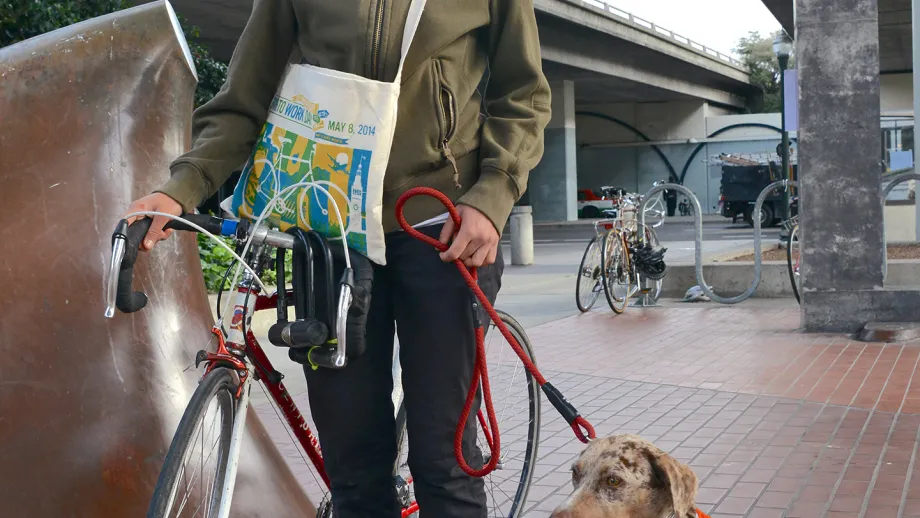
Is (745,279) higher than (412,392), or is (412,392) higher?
(412,392)

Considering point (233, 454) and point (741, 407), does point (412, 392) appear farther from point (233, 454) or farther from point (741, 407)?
point (741, 407)

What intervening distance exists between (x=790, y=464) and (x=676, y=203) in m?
43.0

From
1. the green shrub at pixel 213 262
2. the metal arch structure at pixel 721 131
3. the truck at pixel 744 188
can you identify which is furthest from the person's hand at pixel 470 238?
the metal arch structure at pixel 721 131

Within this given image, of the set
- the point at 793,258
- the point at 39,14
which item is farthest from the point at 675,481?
the point at 39,14

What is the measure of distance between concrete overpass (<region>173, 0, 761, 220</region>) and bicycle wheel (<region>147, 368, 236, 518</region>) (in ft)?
73.8

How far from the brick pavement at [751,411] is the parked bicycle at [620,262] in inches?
42.8

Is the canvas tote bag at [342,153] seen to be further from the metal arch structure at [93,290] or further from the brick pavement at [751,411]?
the brick pavement at [751,411]

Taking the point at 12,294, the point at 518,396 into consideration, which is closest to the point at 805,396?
the point at 518,396

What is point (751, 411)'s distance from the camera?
601 cm

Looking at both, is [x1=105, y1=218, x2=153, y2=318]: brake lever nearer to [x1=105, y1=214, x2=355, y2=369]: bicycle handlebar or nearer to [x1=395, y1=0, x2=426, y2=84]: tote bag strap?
[x1=105, y1=214, x2=355, y2=369]: bicycle handlebar

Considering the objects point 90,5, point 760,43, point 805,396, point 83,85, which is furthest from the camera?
point 760,43

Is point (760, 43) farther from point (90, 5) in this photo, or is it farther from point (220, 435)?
point (220, 435)

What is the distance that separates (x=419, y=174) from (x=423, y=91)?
0.67 feet

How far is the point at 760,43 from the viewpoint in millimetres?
85312
